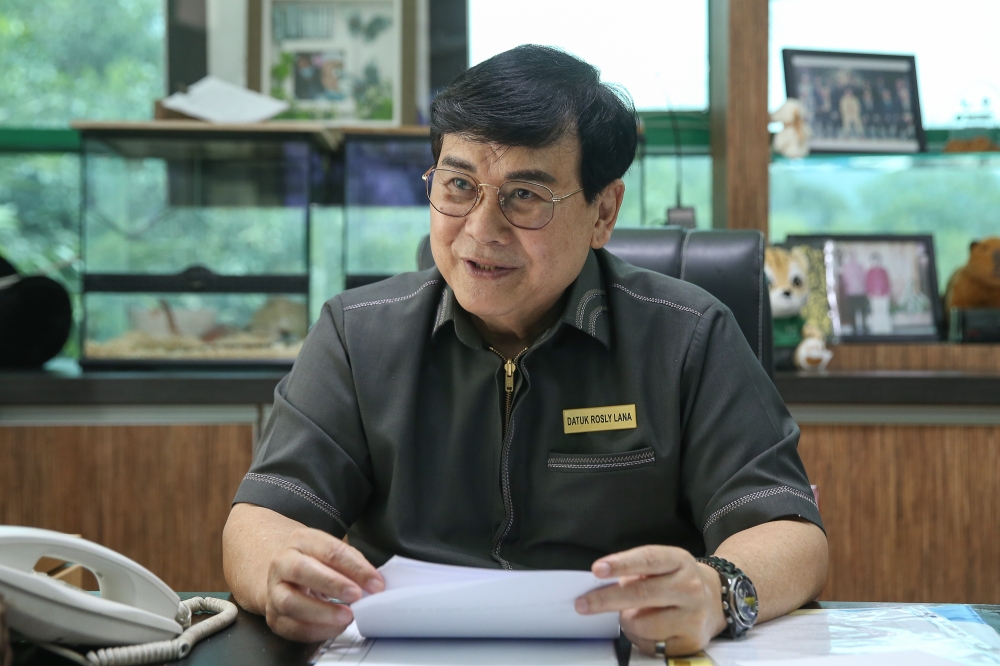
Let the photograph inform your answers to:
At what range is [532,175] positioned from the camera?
1.07 m

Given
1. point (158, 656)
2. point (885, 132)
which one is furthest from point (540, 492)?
point (885, 132)

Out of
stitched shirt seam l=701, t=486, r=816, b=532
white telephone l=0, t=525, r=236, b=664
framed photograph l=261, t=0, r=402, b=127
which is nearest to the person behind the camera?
white telephone l=0, t=525, r=236, b=664

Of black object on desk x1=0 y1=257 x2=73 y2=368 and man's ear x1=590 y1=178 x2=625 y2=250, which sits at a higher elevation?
man's ear x1=590 y1=178 x2=625 y2=250

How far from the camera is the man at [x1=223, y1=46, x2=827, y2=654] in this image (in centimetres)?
106

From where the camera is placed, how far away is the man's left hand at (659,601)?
72cm

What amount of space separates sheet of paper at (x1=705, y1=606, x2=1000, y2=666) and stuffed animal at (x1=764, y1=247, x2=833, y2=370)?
4.56 ft

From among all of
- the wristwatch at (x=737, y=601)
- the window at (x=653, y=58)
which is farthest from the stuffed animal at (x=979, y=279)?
the wristwatch at (x=737, y=601)

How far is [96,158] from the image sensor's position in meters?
2.36

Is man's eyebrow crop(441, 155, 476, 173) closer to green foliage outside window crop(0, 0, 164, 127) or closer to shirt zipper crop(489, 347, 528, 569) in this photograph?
shirt zipper crop(489, 347, 528, 569)

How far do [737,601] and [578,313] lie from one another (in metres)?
0.46

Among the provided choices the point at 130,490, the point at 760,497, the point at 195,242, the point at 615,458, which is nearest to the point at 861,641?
the point at 760,497

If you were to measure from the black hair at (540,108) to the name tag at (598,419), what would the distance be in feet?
0.89

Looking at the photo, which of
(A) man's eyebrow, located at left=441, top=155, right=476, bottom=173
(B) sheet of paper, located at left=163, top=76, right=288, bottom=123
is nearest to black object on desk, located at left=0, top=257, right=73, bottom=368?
(B) sheet of paper, located at left=163, top=76, right=288, bottom=123

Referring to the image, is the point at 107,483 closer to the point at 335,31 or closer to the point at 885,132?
the point at 335,31
